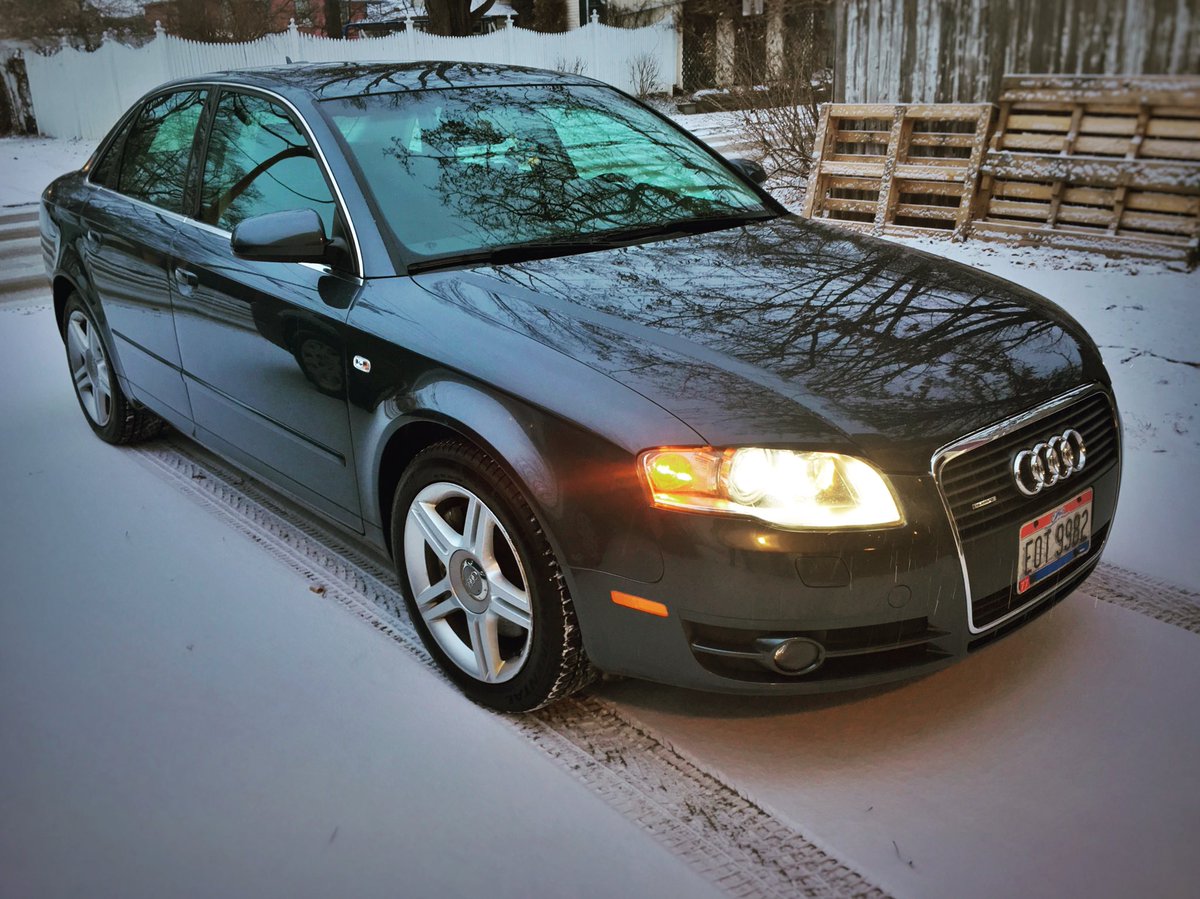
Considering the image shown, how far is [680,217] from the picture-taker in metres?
3.58

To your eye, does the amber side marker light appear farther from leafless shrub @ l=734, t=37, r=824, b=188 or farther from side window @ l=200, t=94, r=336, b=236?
leafless shrub @ l=734, t=37, r=824, b=188

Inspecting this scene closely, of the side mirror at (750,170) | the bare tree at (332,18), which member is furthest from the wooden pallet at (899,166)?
the bare tree at (332,18)

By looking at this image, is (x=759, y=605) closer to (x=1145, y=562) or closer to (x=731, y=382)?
(x=731, y=382)

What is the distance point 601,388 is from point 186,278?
1962 mm

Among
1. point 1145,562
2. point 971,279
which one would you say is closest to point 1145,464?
point 1145,562

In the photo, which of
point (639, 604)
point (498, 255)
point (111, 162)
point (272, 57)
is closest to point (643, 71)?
point (272, 57)

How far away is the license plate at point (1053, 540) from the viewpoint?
8.37 feet

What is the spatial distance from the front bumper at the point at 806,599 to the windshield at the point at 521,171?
121 centimetres

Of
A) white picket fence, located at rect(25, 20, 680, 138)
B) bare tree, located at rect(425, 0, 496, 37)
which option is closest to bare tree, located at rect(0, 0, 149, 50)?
white picket fence, located at rect(25, 20, 680, 138)

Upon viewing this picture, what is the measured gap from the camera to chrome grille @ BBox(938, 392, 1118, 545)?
2.39 metres

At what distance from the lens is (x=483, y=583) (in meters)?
2.79

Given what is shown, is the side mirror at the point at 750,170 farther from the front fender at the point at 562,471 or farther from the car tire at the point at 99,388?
the car tire at the point at 99,388

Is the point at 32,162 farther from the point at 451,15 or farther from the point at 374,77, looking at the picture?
the point at 374,77

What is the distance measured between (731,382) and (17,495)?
3209 millimetres
